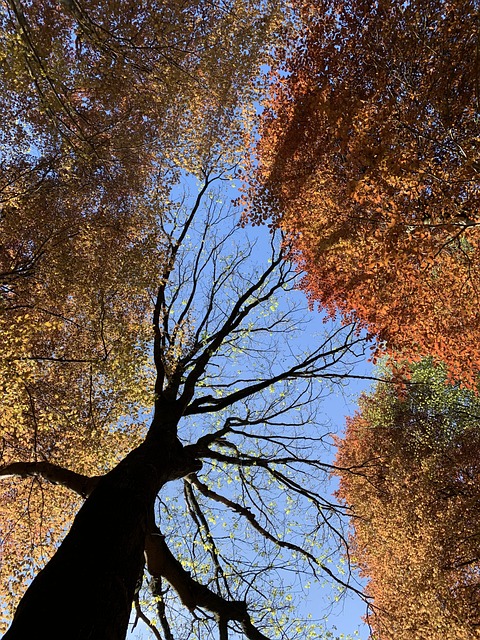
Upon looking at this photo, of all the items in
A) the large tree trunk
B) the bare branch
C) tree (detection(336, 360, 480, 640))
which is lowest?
the large tree trunk

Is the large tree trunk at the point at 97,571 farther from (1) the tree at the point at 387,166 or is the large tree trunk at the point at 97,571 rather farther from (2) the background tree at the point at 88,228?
(1) the tree at the point at 387,166

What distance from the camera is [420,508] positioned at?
11.7 m

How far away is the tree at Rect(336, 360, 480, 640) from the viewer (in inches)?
395

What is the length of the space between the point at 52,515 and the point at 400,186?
32.1ft

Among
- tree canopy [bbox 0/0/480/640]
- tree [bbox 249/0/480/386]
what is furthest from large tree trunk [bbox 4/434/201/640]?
tree [bbox 249/0/480/386]

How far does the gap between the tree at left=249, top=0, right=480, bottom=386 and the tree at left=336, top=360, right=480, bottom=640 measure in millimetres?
2387

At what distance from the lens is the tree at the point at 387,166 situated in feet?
22.7

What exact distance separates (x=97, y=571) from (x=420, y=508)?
11028mm

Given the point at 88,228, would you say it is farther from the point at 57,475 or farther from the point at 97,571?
the point at 97,571

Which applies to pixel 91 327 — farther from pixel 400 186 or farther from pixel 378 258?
pixel 400 186

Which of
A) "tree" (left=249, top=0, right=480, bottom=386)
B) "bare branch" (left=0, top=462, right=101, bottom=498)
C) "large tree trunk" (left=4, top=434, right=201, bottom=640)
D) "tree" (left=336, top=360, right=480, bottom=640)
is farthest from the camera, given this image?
"tree" (left=336, top=360, right=480, bottom=640)

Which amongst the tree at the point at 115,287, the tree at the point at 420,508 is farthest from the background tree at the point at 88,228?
the tree at the point at 420,508

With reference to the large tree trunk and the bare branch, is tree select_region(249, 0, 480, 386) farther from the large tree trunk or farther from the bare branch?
the bare branch

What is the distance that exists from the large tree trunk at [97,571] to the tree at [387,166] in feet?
19.5
